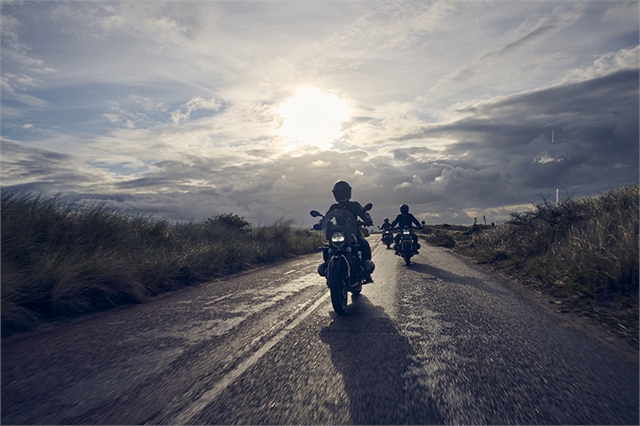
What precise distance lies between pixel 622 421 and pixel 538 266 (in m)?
9.84

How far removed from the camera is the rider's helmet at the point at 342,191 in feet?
28.7

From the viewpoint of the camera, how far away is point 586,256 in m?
9.83

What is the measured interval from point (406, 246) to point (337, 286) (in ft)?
29.1

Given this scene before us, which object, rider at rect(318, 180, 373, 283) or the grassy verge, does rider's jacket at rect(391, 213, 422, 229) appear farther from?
rider at rect(318, 180, 373, 283)

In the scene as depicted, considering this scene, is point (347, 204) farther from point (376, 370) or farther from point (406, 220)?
point (406, 220)

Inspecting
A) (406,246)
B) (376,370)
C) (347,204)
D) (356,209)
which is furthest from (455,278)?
(376,370)

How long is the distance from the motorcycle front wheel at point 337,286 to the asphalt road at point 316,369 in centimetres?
23

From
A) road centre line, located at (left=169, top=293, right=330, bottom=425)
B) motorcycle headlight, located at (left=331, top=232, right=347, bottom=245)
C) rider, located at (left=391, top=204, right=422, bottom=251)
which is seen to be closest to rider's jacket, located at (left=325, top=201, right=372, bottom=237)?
motorcycle headlight, located at (left=331, top=232, right=347, bottom=245)

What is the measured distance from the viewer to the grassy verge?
305 inches

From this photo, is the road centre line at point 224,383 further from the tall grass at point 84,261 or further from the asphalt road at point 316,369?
the tall grass at point 84,261

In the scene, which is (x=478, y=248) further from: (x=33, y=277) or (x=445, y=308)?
(x=33, y=277)

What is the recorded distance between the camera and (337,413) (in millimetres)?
3561

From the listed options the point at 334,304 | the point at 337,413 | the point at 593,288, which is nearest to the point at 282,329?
the point at 334,304

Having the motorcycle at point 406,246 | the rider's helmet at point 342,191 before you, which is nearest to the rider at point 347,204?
the rider's helmet at point 342,191
